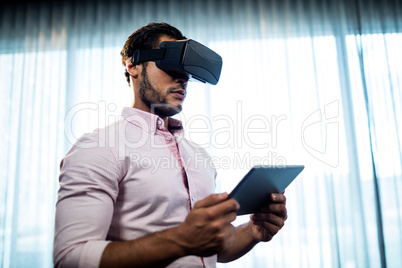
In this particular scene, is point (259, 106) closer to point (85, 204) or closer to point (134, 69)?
point (134, 69)

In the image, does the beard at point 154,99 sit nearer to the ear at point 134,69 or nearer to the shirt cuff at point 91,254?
the ear at point 134,69

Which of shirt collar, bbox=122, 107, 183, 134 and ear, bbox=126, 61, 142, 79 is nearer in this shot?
shirt collar, bbox=122, 107, 183, 134

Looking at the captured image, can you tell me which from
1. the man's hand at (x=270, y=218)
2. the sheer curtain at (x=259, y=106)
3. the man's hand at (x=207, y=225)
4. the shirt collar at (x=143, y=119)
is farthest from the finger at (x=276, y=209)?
the sheer curtain at (x=259, y=106)

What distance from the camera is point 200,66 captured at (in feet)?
3.35

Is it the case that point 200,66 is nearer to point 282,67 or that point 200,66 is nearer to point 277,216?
point 277,216

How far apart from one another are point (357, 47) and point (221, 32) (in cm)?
110

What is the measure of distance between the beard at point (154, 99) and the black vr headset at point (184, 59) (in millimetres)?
59

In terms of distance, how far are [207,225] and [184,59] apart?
23.4 inches

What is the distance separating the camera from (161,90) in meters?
1.04

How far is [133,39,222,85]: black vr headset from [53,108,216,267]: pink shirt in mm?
193

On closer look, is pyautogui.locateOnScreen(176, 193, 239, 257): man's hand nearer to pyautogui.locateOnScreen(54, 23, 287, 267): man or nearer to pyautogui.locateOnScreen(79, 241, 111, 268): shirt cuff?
pyautogui.locateOnScreen(54, 23, 287, 267): man

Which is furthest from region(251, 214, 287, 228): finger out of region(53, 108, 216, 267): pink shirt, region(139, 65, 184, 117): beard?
region(139, 65, 184, 117): beard

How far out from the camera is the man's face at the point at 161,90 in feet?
3.41

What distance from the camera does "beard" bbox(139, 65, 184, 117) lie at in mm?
1038
